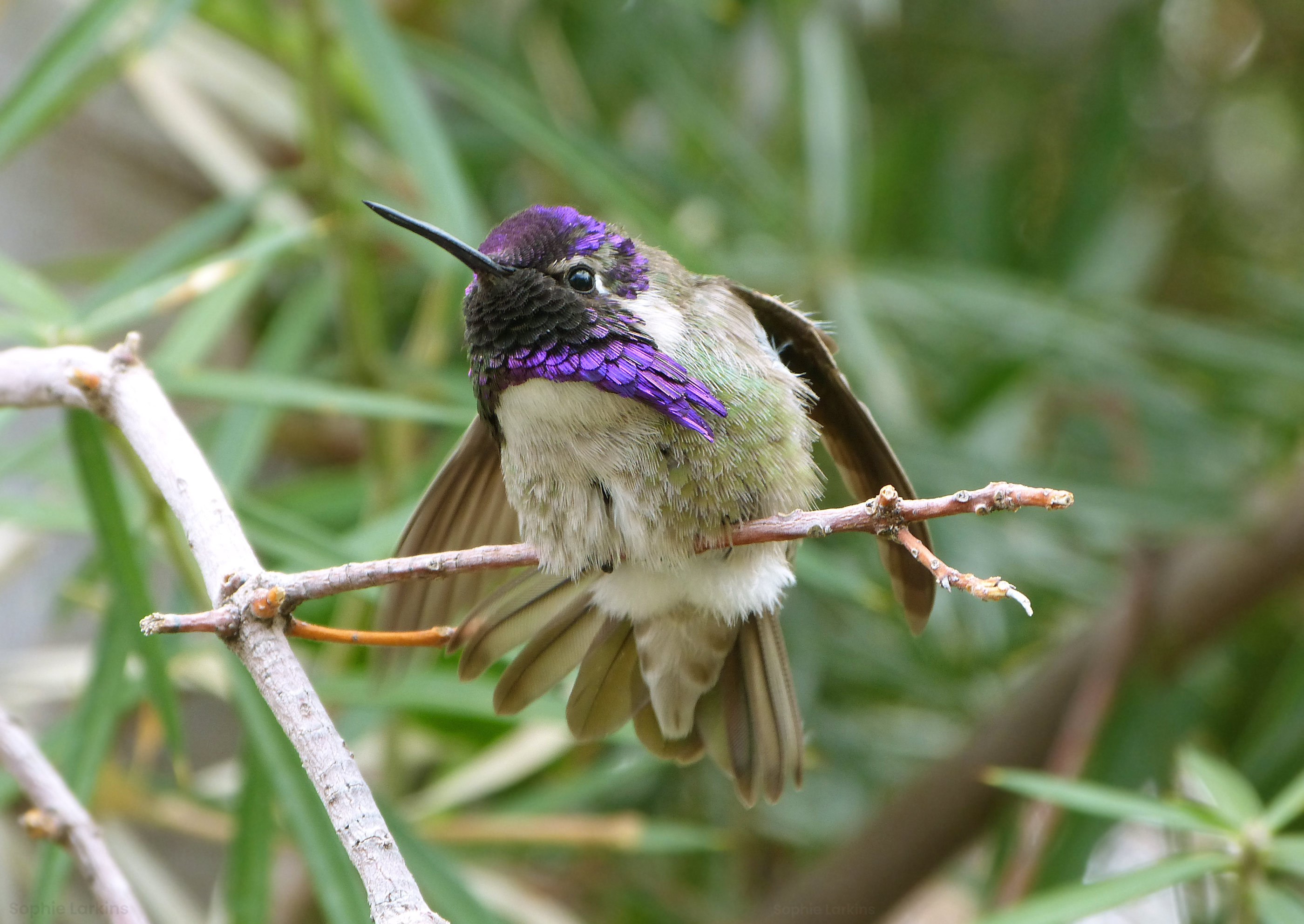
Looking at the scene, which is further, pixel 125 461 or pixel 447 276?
pixel 447 276

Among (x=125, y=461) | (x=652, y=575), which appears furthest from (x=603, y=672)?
(x=125, y=461)

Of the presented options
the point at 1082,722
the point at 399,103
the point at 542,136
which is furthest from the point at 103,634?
the point at 1082,722

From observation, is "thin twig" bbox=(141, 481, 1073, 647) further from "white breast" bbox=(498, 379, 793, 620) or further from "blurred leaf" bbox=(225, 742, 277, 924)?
"blurred leaf" bbox=(225, 742, 277, 924)

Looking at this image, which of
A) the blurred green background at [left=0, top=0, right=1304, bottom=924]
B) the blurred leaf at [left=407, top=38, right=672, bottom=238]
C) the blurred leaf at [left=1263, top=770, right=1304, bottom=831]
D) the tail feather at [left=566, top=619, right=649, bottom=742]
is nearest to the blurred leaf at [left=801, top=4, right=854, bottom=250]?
the blurred green background at [left=0, top=0, right=1304, bottom=924]

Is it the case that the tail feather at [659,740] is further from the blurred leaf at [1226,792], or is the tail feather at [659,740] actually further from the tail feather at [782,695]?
the blurred leaf at [1226,792]

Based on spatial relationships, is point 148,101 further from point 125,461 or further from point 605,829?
point 605,829
